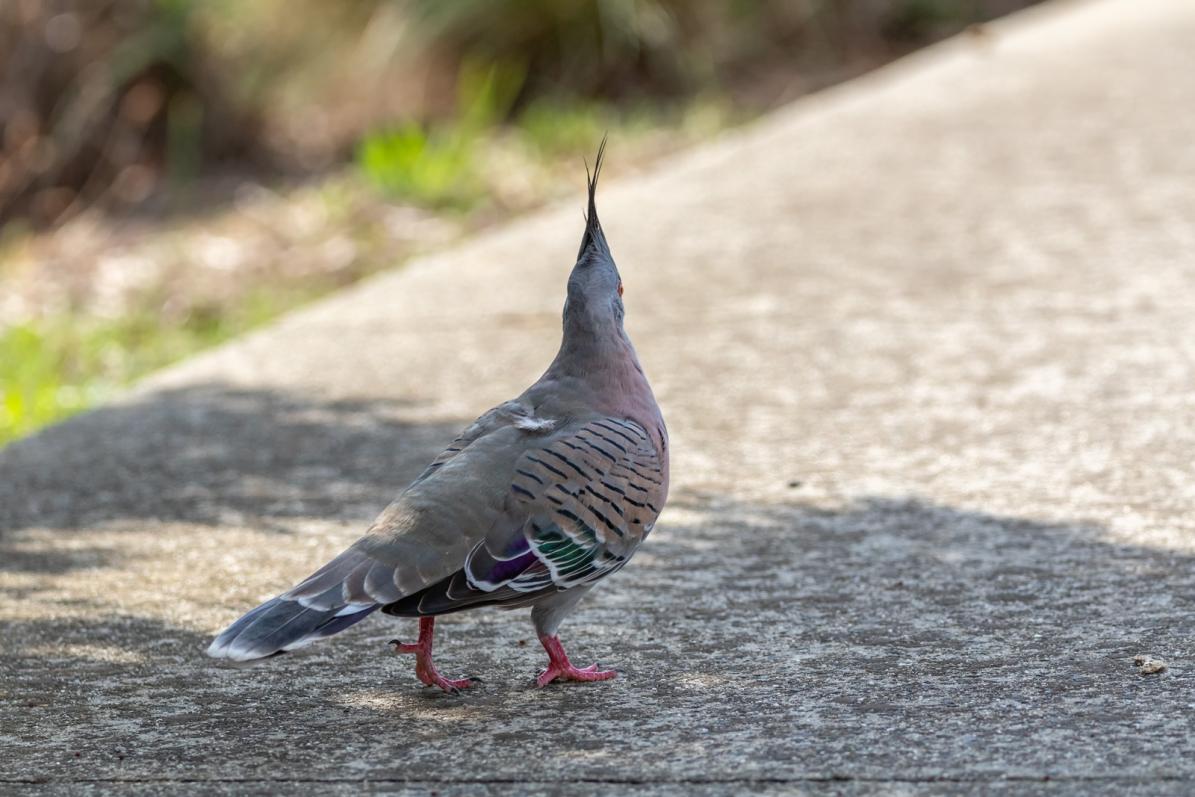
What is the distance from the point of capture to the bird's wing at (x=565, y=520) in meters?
2.95

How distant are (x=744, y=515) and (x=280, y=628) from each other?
160 cm

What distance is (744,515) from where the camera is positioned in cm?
410

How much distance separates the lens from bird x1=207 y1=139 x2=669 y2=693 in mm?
2854

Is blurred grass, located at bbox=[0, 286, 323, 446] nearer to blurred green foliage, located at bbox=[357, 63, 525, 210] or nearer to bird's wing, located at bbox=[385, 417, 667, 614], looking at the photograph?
blurred green foliage, located at bbox=[357, 63, 525, 210]

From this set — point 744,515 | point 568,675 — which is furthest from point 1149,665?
point 744,515

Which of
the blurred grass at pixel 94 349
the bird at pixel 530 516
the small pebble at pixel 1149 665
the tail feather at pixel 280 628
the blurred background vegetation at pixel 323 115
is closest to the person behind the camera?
the tail feather at pixel 280 628

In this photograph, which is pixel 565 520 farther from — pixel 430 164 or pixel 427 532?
pixel 430 164

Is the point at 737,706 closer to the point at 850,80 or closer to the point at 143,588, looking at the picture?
the point at 143,588

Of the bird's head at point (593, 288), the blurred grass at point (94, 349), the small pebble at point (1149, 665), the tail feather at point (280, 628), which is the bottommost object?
the small pebble at point (1149, 665)

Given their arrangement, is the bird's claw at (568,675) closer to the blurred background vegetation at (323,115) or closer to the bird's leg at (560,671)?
the bird's leg at (560,671)

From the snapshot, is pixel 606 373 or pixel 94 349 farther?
pixel 94 349

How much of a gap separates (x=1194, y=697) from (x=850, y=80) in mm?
7908

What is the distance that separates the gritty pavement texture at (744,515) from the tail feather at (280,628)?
0.25 metres

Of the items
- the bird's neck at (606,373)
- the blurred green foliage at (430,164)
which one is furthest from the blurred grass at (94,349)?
the bird's neck at (606,373)
